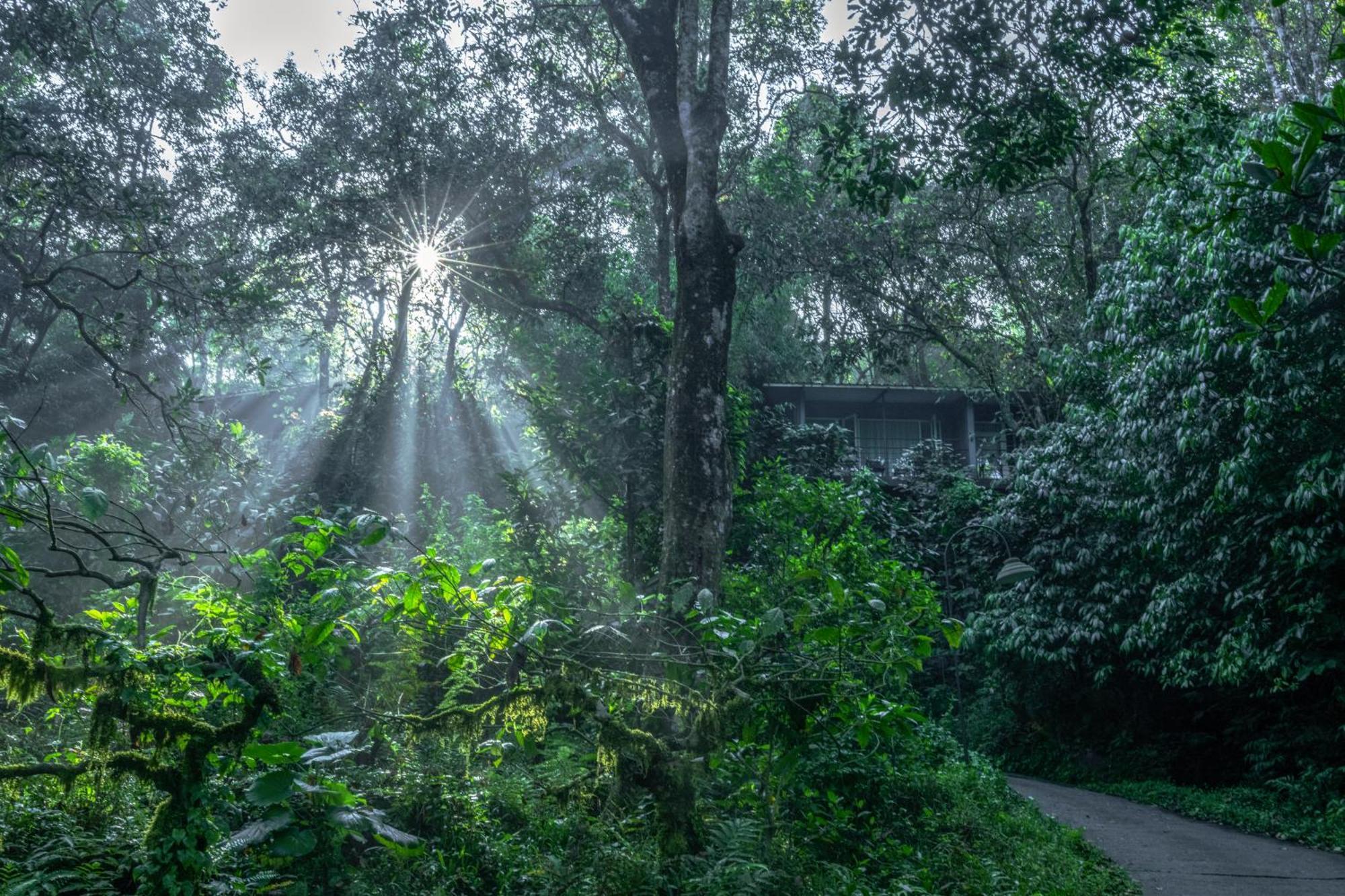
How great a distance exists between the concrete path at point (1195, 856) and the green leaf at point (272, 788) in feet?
25.0

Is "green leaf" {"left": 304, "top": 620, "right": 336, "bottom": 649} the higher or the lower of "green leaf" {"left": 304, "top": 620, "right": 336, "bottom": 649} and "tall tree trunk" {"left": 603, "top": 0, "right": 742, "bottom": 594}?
the lower

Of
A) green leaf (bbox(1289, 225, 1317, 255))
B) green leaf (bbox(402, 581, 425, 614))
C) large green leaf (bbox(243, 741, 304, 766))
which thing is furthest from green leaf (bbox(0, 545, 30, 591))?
green leaf (bbox(1289, 225, 1317, 255))

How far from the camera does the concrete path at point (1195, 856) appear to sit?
843 centimetres

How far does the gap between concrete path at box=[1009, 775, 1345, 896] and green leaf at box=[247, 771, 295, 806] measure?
299 inches

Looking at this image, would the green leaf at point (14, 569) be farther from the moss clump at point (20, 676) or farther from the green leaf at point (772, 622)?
the green leaf at point (772, 622)

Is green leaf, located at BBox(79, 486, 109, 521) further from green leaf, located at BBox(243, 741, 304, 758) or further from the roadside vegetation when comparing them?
the roadside vegetation

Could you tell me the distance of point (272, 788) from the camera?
8.79 ft

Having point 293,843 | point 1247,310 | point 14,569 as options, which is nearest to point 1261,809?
point 1247,310

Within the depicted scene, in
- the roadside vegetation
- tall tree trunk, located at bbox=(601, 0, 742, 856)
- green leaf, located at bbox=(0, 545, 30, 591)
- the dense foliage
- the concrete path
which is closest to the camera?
green leaf, located at bbox=(0, 545, 30, 591)

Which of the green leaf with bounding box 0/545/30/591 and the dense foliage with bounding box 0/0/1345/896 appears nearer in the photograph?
the green leaf with bounding box 0/545/30/591

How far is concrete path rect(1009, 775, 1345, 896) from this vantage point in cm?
843

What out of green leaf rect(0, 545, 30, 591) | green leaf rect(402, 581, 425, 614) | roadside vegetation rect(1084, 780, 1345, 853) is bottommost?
roadside vegetation rect(1084, 780, 1345, 853)

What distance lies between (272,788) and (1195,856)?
10.2 m

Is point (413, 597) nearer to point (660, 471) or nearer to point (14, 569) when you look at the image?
point (14, 569)
